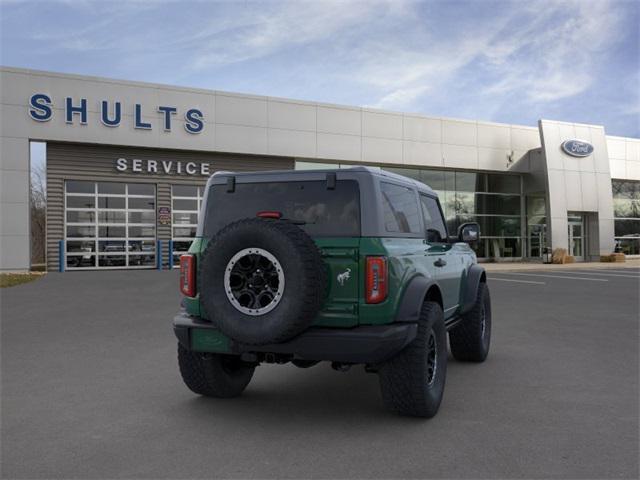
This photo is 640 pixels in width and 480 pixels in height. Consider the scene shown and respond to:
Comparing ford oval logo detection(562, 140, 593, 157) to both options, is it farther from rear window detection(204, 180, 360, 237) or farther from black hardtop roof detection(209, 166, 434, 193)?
rear window detection(204, 180, 360, 237)

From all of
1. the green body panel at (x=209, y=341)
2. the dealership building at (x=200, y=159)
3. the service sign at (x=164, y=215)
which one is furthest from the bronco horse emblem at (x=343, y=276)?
the service sign at (x=164, y=215)

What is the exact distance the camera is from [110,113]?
21.1 m

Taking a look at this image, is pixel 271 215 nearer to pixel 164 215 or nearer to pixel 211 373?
pixel 211 373

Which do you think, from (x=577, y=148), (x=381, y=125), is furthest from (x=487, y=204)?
(x=381, y=125)

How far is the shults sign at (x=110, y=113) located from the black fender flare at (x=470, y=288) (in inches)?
710

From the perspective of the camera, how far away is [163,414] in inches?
172

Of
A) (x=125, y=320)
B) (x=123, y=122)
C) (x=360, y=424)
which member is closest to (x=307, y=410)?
(x=360, y=424)

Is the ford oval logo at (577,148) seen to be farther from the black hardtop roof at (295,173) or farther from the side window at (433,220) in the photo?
the black hardtop roof at (295,173)

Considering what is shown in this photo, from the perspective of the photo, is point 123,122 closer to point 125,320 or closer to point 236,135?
point 236,135

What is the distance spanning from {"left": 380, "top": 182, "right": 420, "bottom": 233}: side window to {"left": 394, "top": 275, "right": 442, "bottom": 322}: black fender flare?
45 centimetres

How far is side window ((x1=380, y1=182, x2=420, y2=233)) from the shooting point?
14.2ft

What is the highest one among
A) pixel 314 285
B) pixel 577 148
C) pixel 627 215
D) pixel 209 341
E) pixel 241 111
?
pixel 241 111

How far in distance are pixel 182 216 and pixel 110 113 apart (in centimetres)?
474

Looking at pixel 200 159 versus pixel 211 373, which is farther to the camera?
→ pixel 200 159
